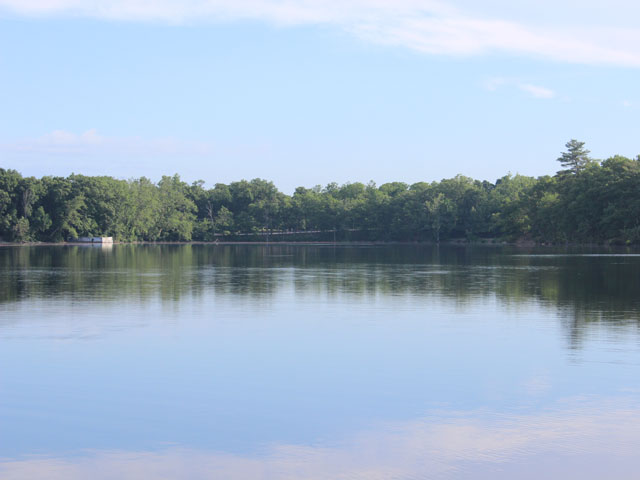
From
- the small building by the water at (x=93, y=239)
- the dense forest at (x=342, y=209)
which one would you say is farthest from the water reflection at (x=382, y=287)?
the small building by the water at (x=93, y=239)

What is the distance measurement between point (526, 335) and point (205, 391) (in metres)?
7.69

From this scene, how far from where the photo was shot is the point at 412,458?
7133 mm

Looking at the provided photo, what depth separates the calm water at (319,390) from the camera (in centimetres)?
709

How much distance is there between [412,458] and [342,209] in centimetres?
12880

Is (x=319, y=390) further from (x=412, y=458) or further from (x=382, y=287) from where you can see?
(x=382, y=287)

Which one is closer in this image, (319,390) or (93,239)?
(319,390)

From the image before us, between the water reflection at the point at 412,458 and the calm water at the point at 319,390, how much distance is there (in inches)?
1.1

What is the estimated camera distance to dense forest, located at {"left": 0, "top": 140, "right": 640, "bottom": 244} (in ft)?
287

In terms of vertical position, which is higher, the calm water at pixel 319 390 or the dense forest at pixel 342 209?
the dense forest at pixel 342 209

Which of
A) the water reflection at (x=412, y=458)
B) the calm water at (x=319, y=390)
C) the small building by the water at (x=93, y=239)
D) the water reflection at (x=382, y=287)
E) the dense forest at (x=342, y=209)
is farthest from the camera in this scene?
the small building by the water at (x=93, y=239)

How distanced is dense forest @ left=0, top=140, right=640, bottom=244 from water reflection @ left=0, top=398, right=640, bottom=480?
76.4 m

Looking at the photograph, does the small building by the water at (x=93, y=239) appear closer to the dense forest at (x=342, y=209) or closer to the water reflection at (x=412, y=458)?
the dense forest at (x=342, y=209)

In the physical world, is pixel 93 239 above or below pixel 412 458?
above

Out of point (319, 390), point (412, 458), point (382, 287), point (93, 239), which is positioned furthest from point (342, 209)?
point (412, 458)
